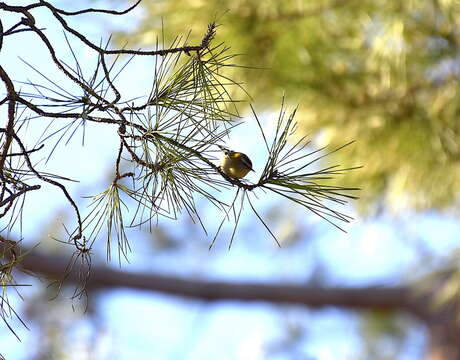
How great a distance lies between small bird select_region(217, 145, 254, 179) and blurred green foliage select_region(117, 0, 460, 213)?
74 cm

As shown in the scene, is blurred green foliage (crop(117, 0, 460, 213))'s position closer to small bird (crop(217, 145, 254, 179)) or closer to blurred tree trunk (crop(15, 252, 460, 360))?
small bird (crop(217, 145, 254, 179))

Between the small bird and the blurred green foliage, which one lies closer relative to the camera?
the small bird

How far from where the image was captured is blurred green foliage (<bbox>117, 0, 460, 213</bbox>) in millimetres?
1567

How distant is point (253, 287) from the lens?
2773 millimetres

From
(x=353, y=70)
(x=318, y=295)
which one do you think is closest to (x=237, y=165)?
(x=353, y=70)

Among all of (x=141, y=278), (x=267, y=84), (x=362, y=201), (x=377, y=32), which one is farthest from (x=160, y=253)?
(x=377, y=32)

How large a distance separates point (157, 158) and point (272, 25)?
3.05 ft

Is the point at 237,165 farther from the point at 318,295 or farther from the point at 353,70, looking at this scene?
the point at 318,295

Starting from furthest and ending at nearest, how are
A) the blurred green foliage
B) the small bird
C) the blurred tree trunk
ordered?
the blurred tree trunk, the blurred green foliage, the small bird

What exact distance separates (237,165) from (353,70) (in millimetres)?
964

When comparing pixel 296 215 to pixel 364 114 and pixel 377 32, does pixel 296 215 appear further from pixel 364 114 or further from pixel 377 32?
pixel 377 32

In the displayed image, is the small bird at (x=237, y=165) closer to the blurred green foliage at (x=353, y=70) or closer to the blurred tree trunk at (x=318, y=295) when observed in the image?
the blurred green foliage at (x=353, y=70)

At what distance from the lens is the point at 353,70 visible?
66.5 inches

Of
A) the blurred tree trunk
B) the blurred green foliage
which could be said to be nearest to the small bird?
the blurred green foliage
